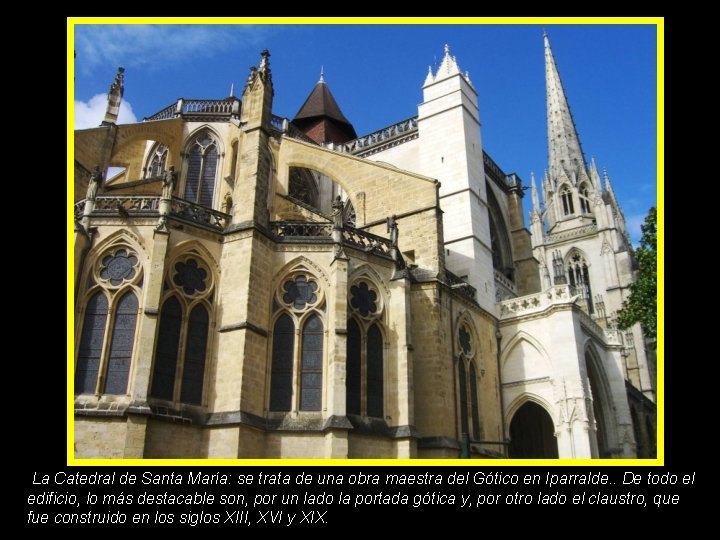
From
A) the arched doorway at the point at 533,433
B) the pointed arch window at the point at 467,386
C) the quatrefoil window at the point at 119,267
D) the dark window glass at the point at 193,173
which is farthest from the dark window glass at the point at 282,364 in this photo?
the arched doorway at the point at 533,433

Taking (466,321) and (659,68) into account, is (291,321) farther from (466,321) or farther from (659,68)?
(659,68)

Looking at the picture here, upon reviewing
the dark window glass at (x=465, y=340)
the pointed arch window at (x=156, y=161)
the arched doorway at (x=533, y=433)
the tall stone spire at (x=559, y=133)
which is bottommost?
the arched doorway at (x=533, y=433)

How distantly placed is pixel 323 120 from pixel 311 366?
22.9m

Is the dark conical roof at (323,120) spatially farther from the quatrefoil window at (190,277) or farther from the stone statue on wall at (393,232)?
the quatrefoil window at (190,277)

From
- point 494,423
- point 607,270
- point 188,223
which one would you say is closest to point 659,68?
point 188,223

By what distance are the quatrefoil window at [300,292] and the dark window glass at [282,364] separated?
1.34ft

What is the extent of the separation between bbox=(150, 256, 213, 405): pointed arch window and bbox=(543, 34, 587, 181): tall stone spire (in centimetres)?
4773

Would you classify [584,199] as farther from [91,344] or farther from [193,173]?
[91,344]

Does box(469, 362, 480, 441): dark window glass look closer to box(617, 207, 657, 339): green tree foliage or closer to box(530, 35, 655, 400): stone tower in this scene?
box(617, 207, 657, 339): green tree foliage

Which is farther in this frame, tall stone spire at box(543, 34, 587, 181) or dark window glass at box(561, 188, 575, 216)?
tall stone spire at box(543, 34, 587, 181)

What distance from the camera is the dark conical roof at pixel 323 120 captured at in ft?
114

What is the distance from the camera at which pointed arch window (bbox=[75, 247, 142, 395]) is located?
13.0 m

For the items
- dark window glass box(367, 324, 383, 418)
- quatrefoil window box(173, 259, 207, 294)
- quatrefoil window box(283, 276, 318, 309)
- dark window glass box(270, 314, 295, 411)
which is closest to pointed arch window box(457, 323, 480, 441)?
dark window glass box(367, 324, 383, 418)

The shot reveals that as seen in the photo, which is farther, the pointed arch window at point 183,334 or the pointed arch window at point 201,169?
the pointed arch window at point 201,169
